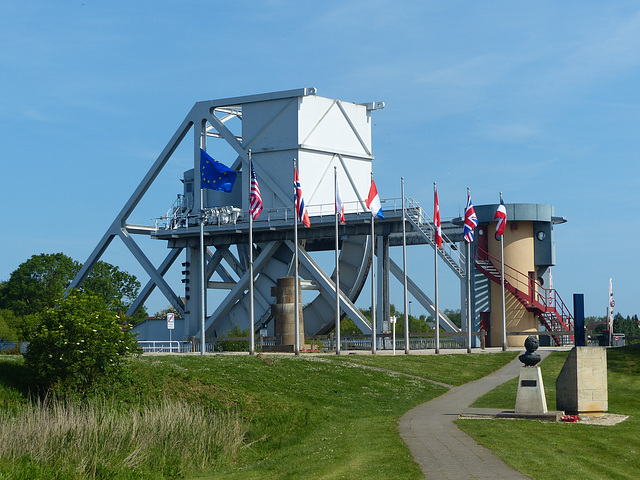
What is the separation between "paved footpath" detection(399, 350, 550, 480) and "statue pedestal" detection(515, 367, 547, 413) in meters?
2.29

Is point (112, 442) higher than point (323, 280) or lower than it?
lower

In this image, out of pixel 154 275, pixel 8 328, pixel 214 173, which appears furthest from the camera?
pixel 8 328

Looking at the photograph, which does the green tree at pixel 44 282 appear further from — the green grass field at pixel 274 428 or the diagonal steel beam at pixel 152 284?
the green grass field at pixel 274 428

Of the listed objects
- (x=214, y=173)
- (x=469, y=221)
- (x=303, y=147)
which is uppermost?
(x=303, y=147)

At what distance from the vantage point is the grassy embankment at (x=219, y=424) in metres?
23.5

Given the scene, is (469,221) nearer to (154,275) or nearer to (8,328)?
(154,275)

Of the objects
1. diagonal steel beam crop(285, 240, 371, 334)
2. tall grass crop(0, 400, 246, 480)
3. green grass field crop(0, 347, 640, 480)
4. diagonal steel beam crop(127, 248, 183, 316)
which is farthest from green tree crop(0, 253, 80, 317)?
tall grass crop(0, 400, 246, 480)

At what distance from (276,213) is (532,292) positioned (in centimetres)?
2126

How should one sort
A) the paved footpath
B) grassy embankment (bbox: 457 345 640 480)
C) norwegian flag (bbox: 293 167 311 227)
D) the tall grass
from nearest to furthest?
the paved footpath
grassy embankment (bbox: 457 345 640 480)
the tall grass
norwegian flag (bbox: 293 167 311 227)

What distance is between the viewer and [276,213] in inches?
2849

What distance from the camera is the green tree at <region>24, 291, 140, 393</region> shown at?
109ft

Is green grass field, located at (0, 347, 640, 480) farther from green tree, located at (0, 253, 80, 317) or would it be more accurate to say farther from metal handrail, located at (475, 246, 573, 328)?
green tree, located at (0, 253, 80, 317)

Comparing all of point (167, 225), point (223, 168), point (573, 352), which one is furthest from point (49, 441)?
point (167, 225)

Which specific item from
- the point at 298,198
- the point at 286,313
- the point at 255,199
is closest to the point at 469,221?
the point at 298,198
